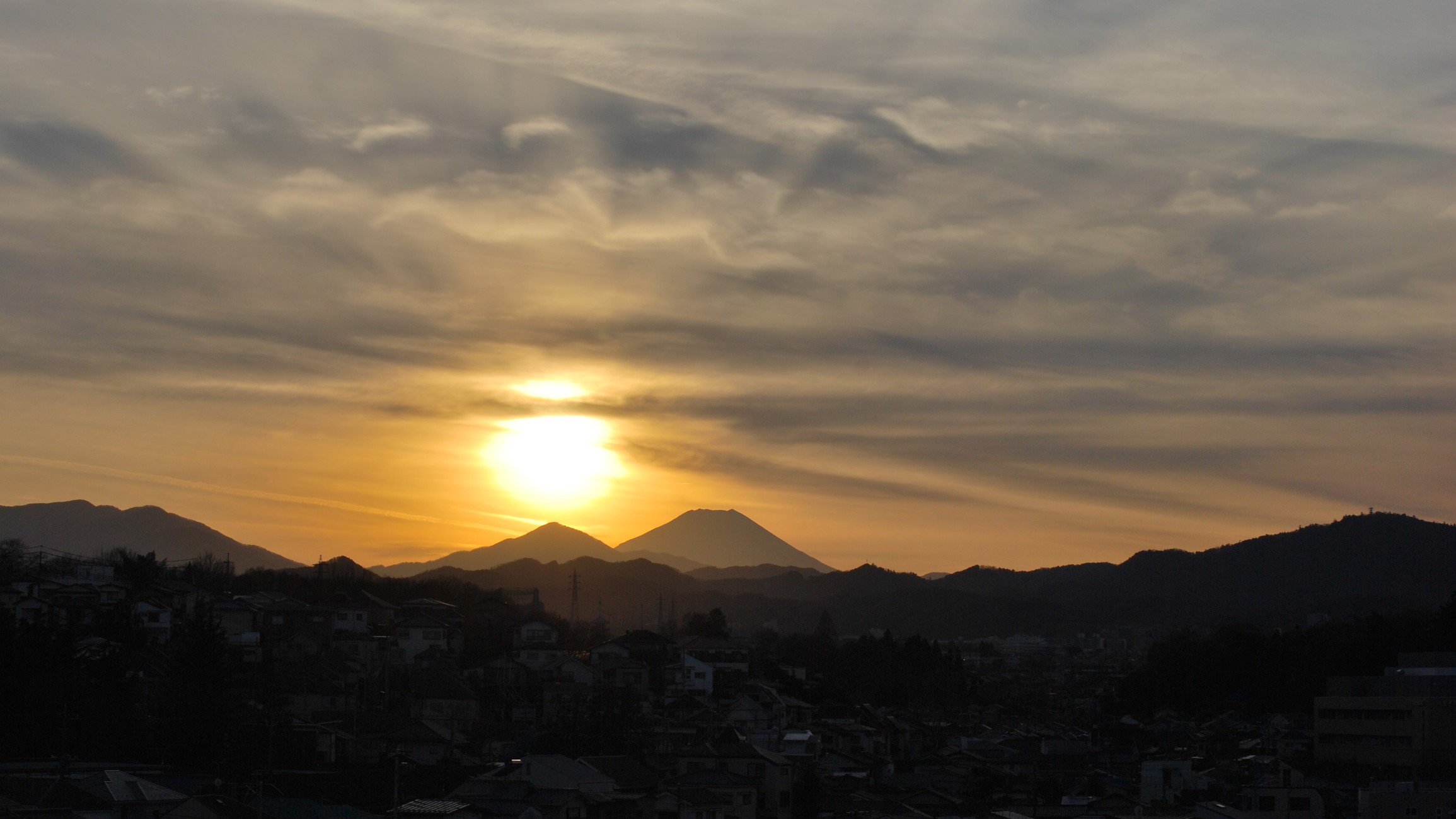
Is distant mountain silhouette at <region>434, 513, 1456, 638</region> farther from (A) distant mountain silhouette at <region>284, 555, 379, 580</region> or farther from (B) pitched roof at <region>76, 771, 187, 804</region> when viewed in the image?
(B) pitched roof at <region>76, 771, 187, 804</region>

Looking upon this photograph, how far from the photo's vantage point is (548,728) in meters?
37.1

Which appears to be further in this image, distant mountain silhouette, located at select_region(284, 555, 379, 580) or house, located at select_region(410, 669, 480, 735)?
distant mountain silhouette, located at select_region(284, 555, 379, 580)

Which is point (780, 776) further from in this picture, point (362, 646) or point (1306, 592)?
point (1306, 592)

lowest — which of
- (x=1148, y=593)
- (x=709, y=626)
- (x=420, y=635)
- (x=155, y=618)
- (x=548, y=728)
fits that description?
(x=548, y=728)

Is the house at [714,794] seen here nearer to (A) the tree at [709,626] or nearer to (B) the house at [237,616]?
(B) the house at [237,616]

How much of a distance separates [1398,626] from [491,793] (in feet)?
138

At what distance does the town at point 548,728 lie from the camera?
25.3 meters

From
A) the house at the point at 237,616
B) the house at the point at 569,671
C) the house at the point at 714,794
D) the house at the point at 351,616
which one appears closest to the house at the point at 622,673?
the house at the point at 569,671

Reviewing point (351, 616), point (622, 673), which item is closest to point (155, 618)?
point (351, 616)

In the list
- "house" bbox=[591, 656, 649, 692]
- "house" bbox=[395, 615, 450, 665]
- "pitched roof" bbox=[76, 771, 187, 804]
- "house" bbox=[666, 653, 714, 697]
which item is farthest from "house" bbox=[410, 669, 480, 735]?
"pitched roof" bbox=[76, 771, 187, 804]

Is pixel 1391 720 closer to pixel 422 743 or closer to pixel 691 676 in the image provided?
pixel 691 676

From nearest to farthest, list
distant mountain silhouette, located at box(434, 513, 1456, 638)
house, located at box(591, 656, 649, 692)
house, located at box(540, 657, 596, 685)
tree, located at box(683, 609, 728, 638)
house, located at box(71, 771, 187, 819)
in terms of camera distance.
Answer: house, located at box(71, 771, 187, 819), house, located at box(540, 657, 596, 685), house, located at box(591, 656, 649, 692), tree, located at box(683, 609, 728, 638), distant mountain silhouette, located at box(434, 513, 1456, 638)

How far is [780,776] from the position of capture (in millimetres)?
29531

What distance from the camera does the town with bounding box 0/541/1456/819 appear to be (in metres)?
25.3
